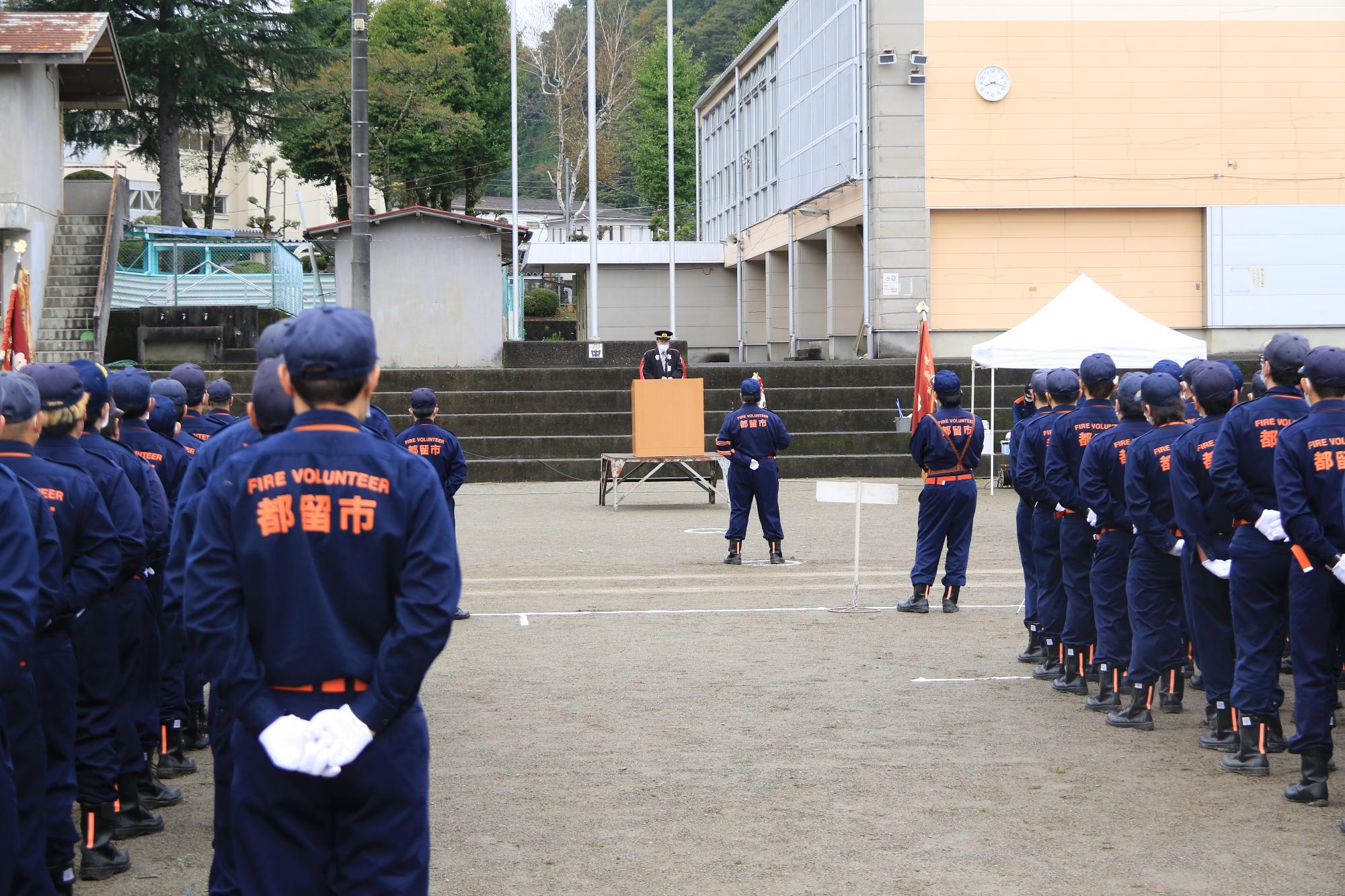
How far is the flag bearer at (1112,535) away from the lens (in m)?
8.08

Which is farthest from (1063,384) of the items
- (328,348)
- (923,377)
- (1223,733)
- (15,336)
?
(923,377)

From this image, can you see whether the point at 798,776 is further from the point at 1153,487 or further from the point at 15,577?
the point at 15,577

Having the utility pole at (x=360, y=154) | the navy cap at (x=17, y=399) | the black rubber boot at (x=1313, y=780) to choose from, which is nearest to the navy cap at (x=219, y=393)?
the navy cap at (x=17, y=399)

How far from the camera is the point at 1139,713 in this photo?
778cm

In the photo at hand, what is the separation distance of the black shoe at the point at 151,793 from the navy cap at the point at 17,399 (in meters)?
2.28

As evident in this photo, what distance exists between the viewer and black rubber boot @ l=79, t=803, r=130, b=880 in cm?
535

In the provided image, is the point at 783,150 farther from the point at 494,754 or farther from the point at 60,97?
the point at 494,754

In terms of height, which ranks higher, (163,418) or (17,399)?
(17,399)

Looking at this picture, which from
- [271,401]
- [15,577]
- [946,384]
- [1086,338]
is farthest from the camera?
[1086,338]

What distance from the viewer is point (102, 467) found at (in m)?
5.27

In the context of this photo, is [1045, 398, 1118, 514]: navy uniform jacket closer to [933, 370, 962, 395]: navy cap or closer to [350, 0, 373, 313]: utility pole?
A: [933, 370, 962, 395]: navy cap

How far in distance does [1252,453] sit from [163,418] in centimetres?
540

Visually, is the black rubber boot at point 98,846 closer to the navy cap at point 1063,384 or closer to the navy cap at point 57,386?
the navy cap at point 57,386

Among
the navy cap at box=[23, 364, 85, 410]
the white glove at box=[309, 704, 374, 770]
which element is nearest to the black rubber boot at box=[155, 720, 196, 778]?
the navy cap at box=[23, 364, 85, 410]
